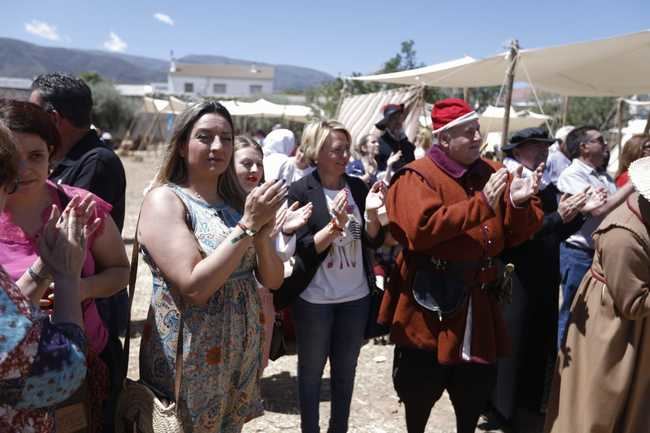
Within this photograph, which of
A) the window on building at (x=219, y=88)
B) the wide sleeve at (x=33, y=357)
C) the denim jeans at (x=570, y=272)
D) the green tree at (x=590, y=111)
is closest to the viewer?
the wide sleeve at (x=33, y=357)

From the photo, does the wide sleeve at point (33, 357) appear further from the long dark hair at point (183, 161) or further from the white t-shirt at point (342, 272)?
the white t-shirt at point (342, 272)

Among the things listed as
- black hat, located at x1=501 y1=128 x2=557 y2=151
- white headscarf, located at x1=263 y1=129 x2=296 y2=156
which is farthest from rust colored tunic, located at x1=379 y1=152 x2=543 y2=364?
white headscarf, located at x1=263 y1=129 x2=296 y2=156

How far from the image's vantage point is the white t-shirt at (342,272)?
3076mm

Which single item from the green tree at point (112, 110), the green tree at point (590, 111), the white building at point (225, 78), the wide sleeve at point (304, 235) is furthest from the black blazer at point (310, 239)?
the white building at point (225, 78)

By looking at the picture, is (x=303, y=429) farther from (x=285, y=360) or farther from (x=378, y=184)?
(x=285, y=360)

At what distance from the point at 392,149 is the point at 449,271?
335 cm

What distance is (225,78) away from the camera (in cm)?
12250

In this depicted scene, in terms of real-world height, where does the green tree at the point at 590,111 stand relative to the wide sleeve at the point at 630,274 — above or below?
above

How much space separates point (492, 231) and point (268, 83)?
124 metres

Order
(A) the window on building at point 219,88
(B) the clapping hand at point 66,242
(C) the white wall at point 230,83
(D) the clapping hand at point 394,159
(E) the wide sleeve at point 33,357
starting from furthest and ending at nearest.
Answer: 1. (A) the window on building at point 219,88
2. (C) the white wall at point 230,83
3. (D) the clapping hand at point 394,159
4. (B) the clapping hand at point 66,242
5. (E) the wide sleeve at point 33,357

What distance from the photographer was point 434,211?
2.73m

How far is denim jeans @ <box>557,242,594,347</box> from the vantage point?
4.14 m

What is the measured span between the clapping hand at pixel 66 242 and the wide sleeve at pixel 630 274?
2344mm

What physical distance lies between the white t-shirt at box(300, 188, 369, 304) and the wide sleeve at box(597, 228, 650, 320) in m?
1.32
